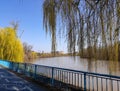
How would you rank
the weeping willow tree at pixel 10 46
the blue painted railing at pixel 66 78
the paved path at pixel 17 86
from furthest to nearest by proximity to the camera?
1. the weeping willow tree at pixel 10 46
2. the paved path at pixel 17 86
3. the blue painted railing at pixel 66 78

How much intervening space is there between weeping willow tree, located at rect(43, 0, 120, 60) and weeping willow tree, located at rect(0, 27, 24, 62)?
3025 centimetres

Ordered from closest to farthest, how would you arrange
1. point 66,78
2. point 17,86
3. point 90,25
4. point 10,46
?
point 90,25 → point 66,78 → point 17,86 → point 10,46

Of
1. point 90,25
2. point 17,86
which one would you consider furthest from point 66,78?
point 90,25

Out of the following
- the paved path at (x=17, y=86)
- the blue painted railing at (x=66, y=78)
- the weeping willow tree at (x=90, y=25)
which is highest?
the weeping willow tree at (x=90, y=25)

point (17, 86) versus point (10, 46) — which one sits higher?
point (10, 46)

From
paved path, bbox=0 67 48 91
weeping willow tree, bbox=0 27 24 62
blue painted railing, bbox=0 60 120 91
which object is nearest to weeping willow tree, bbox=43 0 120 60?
blue painted railing, bbox=0 60 120 91

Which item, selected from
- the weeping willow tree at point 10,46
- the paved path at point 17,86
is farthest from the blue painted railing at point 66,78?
the weeping willow tree at point 10,46

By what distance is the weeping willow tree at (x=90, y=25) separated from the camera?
7.13 ft

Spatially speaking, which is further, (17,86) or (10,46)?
(10,46)

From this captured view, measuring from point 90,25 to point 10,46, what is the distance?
31472 mm

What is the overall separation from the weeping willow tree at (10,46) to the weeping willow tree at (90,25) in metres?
30.2

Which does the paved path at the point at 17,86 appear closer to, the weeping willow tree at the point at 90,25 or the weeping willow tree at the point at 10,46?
the weeping willow tree at the point at 90,25

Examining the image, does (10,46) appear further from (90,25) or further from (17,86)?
(90,25)

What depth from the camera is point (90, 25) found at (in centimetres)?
235
